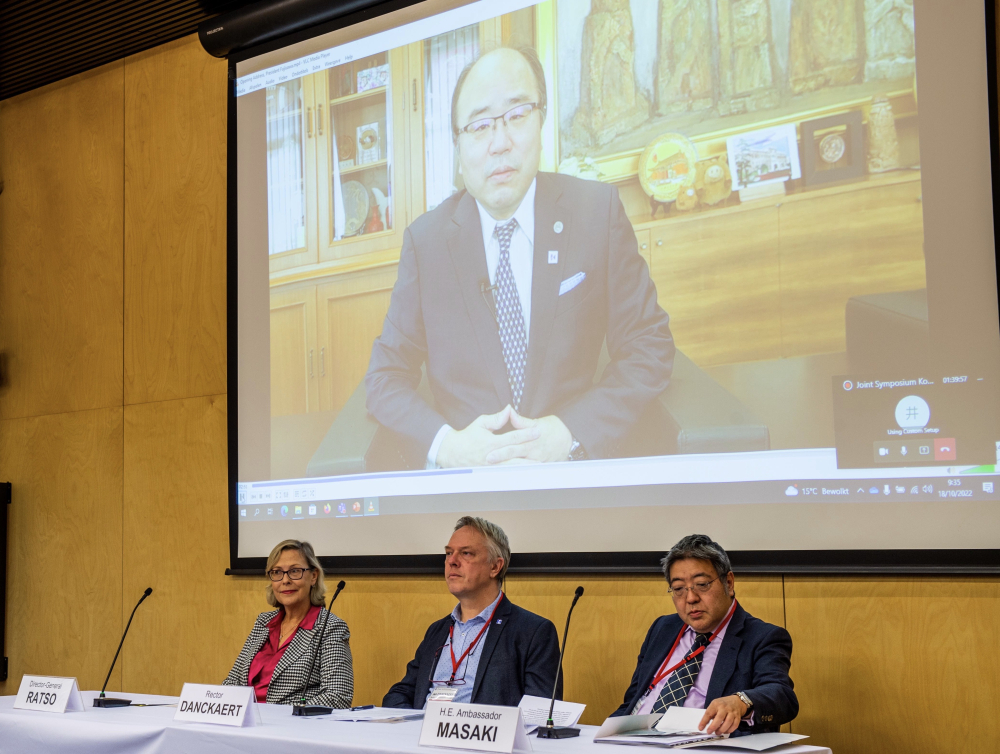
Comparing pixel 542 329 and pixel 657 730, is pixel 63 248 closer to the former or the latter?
pixel 542 329

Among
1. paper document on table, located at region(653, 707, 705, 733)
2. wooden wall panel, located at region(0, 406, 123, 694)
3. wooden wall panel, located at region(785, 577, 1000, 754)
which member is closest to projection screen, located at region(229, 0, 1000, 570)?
wooden wall panel, located at region(785, 577, 1000, 754)

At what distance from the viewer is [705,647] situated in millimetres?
2441

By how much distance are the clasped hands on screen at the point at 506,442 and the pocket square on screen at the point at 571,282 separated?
0.42 metres

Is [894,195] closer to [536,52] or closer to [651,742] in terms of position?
[536,52]

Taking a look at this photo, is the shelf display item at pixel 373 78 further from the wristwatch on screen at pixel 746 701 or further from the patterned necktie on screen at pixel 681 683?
the wristwatch on screen at pixel 746 701

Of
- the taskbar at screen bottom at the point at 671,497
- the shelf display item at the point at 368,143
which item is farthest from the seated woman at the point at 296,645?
the shelf display item at the point at 368,143

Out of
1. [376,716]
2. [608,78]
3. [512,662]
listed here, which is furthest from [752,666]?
[608,78]

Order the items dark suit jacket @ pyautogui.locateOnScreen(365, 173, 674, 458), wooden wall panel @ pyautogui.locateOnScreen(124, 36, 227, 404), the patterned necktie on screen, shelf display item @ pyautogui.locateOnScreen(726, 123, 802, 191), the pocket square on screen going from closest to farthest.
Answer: the patterned necktie on screen, shelf display item @ pyautogui.locateOnScreen(726, 123, 802, 191), dark suit jacket @ pyautogui.locateOnScreen(365, 173, 674, 458), the pocket square on screen, wooden wall panel @ pyautogui.locateOnScreen(124, 36, 227, 404)

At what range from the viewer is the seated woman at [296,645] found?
2943 millimetres

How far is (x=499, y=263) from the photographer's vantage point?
11.5 ft

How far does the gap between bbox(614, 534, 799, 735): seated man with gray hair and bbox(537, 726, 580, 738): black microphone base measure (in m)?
0.38

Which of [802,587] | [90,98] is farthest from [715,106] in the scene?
[90,98]

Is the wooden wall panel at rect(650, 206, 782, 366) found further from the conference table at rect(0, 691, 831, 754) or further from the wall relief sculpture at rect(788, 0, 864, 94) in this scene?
the conference table at rect(0, 691, 831, 754)

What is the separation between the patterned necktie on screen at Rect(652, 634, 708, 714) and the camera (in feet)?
7.95
